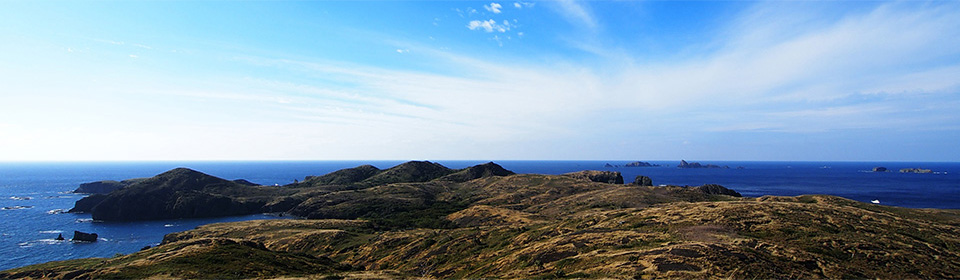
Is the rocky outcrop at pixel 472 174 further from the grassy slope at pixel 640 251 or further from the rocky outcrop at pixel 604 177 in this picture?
the grassy slope at pixel 640 251

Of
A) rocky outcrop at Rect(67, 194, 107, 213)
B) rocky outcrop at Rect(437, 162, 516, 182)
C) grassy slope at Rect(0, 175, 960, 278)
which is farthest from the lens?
rocky outcrop at Rect(437, 162, 516, 182)

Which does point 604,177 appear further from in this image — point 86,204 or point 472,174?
point 86,204

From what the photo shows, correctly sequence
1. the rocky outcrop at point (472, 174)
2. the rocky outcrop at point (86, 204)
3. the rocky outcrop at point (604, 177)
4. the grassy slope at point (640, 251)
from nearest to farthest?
the grassy slope at point (640, 251) → the rocky outcrop at point (86, 204) → the rocky outcrop at point (604, 177) → the rocky outcrop at point (472, 174)

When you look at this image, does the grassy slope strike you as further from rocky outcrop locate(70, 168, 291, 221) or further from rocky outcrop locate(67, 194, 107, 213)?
rocky outcrop locate(67, 194, 107, 213)

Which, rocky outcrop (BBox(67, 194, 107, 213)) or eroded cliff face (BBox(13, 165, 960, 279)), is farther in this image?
rocky outcrop (BBox(67, 194, 107, 213))

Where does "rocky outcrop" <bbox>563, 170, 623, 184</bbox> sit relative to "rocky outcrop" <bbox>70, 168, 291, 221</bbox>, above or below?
above

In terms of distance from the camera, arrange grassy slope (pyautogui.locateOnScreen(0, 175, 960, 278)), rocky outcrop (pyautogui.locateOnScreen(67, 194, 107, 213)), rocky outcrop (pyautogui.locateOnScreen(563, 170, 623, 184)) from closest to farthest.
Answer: grassy slope (pyautogui.locateOnScreen(0, 175, 960, 278)) < rocky outcrop (pyautogui.locateOnScreen(67, 194, 107, 213)) < rocky outcrop (pyautogui.locateOnScreen(563, 170, 623, 184))

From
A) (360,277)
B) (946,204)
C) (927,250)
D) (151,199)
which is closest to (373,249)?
(360,277)

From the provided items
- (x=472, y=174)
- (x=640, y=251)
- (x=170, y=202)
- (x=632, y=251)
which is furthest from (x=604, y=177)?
(x=170, y=202)

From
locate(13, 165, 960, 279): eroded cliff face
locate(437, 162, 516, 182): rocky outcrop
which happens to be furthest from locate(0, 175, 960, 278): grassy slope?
locate(437, 162, 516, 182): rocky outcrop

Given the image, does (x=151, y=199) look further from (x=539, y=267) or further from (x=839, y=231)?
(x=839, y=231)

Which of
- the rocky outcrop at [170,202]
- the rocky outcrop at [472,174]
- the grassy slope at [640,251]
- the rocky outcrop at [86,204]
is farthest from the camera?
the rocky outcrop at [472,174]

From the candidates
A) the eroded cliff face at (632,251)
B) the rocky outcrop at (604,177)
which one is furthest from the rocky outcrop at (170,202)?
the rocky outcrop at (604,177)

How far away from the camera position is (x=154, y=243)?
100188 millimetres
